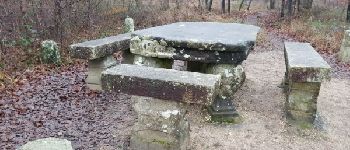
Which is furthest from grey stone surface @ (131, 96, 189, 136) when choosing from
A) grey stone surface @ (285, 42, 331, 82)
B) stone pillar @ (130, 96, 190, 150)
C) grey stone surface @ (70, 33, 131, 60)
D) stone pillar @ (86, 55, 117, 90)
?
stone pillar @ (86, 55, 117, 90)

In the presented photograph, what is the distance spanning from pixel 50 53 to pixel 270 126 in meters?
5.00

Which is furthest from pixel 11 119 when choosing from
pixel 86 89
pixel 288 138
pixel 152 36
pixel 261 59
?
pixel 261 59

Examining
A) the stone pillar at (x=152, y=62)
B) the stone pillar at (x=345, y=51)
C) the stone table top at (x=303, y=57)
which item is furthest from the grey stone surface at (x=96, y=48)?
the stone pillar at (x=345, y=51)

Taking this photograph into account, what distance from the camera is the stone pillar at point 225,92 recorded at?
17.6 ft

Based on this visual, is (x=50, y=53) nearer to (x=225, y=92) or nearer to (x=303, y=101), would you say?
(x=225, y=92)

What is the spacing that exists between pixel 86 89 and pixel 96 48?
35.2 inches

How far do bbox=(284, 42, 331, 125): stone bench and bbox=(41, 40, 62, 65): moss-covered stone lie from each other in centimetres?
496

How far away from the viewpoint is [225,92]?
547 centimetres

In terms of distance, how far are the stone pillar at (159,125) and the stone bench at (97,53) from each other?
226 cm

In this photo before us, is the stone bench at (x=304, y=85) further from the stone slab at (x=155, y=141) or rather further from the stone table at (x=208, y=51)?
the stone slab at (x=155, y=141)

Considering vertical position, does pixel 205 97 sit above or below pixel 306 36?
above

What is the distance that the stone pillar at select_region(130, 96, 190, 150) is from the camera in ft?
13.6

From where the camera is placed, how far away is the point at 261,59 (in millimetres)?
9945

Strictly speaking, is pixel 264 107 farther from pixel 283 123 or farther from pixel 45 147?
pixel 45 147
